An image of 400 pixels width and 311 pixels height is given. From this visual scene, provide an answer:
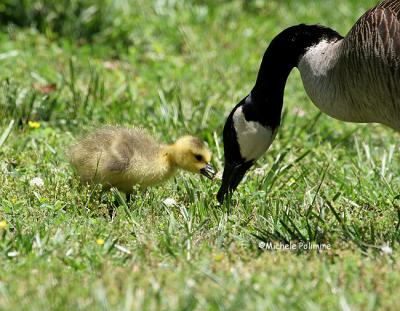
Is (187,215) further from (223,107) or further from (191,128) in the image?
(223,107)

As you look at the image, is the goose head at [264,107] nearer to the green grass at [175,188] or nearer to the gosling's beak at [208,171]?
the gosling's beak at [208,171]

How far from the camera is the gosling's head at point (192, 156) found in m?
5.54

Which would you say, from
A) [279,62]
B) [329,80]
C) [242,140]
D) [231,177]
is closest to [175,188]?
[231,177]

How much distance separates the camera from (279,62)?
5520 millimetres

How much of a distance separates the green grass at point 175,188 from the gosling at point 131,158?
120 mm

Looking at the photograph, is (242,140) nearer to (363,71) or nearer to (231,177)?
(231,177)

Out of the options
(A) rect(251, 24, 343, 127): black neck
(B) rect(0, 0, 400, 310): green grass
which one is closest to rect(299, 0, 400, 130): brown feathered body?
(A) rect(251, 24, 343, 127): black neck

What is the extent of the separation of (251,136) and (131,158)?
2.56 ft

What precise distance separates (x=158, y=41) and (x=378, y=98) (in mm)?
4717

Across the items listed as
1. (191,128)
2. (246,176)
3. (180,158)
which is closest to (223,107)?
(191,128)

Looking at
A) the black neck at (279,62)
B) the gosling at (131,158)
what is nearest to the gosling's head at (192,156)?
the gosling at (131,158)

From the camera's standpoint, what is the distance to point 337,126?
24.2 ft

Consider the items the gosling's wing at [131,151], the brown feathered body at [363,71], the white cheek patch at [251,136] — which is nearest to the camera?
the brown feathered body at [363,71]

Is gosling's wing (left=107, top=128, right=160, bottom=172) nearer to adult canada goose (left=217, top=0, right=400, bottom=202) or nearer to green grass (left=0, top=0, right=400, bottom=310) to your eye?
green grass (left=0, top=0, right=400, bottom=310)
